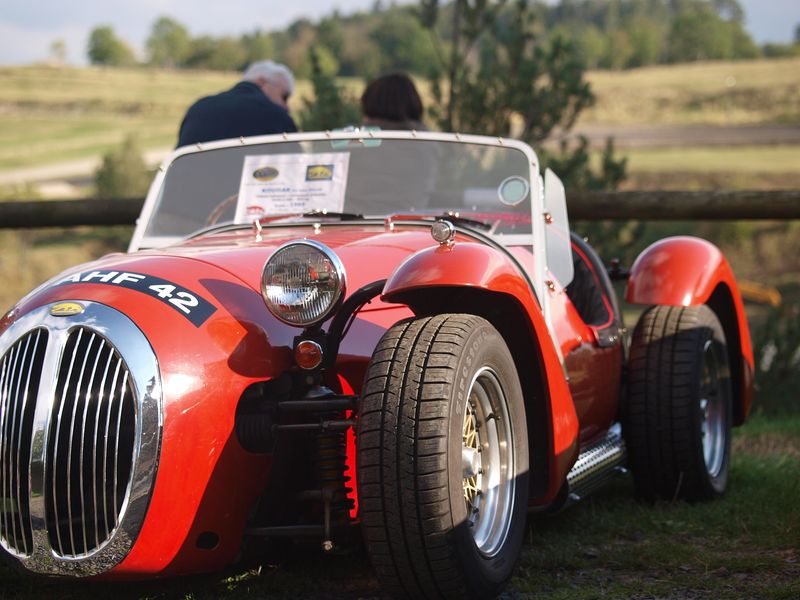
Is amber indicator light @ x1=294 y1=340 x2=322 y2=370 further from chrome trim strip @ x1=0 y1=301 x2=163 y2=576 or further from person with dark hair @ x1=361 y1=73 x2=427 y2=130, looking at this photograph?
person with dark hair @ x1=361 y1=73 x2=427 y2=130

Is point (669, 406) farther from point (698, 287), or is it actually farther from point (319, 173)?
point (319, 173)

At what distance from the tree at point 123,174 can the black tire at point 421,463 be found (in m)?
47.5

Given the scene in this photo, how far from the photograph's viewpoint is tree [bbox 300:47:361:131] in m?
11.0

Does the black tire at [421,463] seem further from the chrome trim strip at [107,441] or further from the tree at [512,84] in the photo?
the tree at [512,84]

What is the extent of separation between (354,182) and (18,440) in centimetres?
191

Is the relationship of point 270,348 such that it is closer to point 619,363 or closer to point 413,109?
point 619,363

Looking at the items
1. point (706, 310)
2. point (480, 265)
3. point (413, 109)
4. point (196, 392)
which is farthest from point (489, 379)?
point (413, 109)

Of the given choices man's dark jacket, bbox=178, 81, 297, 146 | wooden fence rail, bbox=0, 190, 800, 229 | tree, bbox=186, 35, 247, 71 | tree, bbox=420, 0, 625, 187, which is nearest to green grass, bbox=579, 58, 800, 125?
tree, bbox=186, 35, 247, 71

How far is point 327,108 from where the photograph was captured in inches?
435

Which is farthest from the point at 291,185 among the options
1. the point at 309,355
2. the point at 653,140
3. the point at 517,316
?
the point at 653,140

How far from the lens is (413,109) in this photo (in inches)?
245

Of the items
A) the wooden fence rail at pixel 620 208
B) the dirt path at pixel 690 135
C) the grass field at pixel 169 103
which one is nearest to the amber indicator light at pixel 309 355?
the wooden fence rail at pixel 620 208

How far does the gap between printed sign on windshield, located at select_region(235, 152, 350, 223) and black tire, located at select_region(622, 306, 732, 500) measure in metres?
1.47

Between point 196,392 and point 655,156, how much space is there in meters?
59.8
